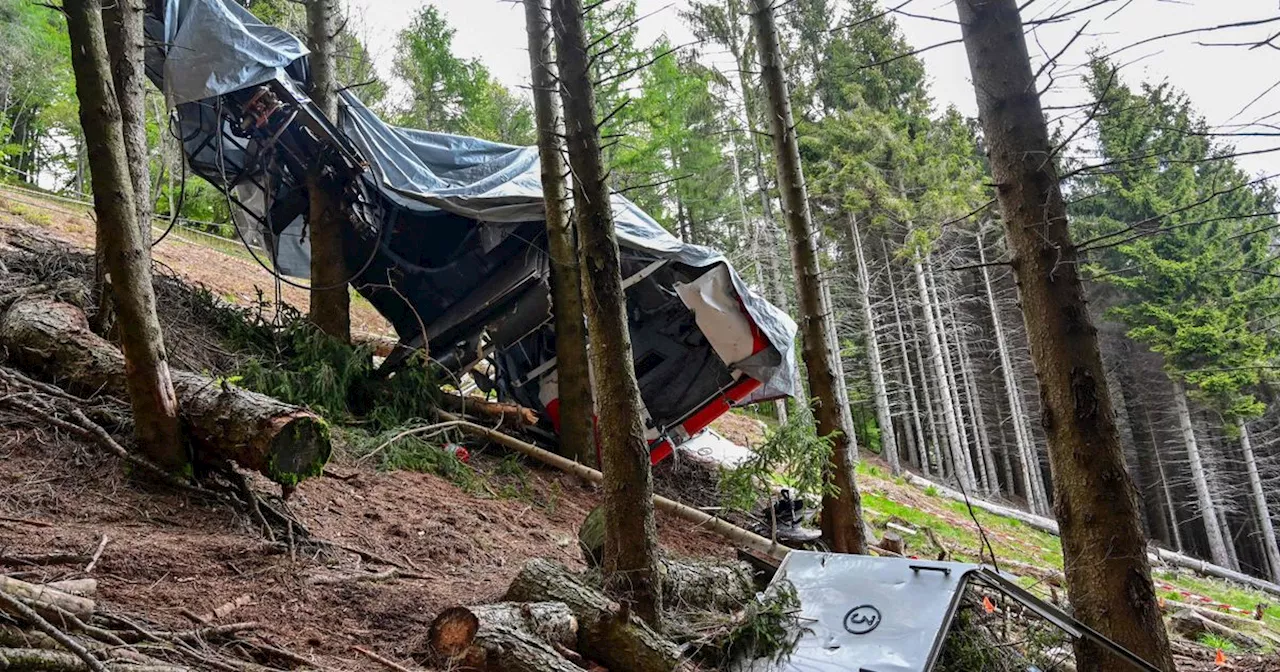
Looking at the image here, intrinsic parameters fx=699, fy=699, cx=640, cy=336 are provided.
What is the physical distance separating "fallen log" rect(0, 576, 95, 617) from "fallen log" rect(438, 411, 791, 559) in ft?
12.0

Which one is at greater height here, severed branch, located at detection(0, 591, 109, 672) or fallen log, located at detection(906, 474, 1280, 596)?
severed branch, located at detection(0, 591, 109, 672)

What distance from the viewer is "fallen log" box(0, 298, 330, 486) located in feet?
11.6

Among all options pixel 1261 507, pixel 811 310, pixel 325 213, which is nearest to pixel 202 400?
pixel 325 213

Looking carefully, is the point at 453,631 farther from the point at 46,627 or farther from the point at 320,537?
the point at 320,537

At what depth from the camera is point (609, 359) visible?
344cm

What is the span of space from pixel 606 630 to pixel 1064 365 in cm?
240

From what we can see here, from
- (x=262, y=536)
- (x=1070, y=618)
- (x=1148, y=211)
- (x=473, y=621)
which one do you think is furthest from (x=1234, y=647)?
(x=1148, y=211)

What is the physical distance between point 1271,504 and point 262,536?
2740 cm

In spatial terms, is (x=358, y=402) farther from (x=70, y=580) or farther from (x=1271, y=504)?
(x=1271, y=504)

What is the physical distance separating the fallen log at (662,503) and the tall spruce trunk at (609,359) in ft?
6.97

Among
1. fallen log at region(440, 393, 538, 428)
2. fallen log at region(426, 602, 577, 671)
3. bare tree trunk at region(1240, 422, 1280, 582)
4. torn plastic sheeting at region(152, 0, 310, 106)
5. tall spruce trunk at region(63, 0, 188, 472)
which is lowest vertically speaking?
bare tree trunk at region(1240, 422, 1280, 582)

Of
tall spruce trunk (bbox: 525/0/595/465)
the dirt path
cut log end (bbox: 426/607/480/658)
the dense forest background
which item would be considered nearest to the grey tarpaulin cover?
tall spruce trunk (bbox: 525/0/595/465)

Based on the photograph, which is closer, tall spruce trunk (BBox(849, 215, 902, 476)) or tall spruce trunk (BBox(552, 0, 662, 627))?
tall spruce trunk (BBox(552, 0, 662, 627))

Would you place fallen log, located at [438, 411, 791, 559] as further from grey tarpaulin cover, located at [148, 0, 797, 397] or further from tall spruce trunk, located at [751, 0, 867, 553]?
grey tarpaulin cover, located at [148, 0, 797, 397]
